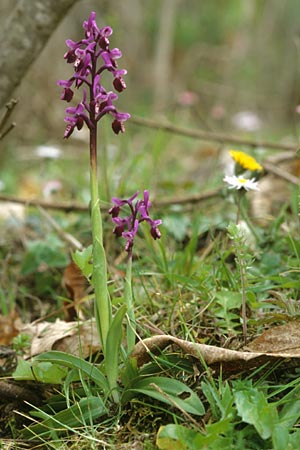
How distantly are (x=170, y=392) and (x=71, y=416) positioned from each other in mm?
253

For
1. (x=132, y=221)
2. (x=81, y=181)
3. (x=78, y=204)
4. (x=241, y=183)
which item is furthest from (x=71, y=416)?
(x=81, y=181)

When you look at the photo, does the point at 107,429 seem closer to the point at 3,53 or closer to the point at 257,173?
the point at 257,173

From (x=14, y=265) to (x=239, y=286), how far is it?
1242 mm

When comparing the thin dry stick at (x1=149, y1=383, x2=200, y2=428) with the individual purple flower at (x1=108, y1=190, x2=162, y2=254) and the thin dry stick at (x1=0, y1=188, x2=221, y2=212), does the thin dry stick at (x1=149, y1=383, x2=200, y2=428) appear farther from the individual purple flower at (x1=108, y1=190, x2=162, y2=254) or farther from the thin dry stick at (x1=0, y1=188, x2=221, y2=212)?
the thin dry stick at (x1=0, y1=188, x2=221, y2=212)

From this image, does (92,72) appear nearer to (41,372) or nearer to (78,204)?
(41,372)

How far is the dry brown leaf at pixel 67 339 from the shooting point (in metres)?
1.79

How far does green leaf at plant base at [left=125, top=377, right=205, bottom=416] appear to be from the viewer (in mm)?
1377

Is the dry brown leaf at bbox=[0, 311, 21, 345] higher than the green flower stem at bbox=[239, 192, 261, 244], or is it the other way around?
the green flower stem at bbox=[239, 192, 261, 244]

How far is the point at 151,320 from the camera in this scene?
1850mm

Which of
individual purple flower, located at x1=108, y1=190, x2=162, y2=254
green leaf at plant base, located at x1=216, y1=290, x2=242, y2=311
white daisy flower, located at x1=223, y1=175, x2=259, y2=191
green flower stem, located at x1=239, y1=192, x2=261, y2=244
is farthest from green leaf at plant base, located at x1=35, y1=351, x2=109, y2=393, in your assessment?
green flower stem, located at x1=239, y1=192, x2=261, y2=244

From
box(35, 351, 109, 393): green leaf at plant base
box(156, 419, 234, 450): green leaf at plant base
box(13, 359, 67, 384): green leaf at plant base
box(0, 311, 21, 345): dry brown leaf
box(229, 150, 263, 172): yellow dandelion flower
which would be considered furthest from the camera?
box(229, 150, 263, 172): yellow dandelion flower

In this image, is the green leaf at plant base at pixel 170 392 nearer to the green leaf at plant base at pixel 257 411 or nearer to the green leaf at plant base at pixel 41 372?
the green leaf at plant base at pixel 257 411

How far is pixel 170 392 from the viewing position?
142cm

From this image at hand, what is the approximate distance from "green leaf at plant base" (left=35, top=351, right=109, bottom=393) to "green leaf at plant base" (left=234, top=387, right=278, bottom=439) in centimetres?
34
